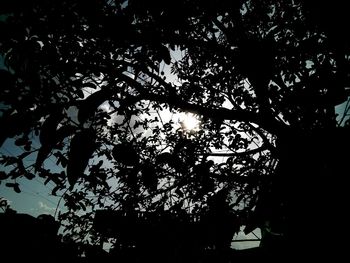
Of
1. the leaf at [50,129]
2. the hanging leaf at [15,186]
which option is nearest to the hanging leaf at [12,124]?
the leaf at [50,129]

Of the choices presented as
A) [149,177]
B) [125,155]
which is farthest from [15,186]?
[125,155]

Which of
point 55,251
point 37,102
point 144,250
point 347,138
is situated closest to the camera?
point 37,102

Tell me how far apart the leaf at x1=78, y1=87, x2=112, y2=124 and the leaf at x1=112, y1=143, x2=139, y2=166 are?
328 millimetres

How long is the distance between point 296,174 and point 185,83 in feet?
15.1

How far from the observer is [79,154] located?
2.56 feet

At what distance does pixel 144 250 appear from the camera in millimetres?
2908

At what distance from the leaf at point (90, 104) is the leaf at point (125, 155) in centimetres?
33

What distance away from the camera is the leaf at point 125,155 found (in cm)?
113

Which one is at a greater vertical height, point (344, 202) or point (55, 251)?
point (344, 202)

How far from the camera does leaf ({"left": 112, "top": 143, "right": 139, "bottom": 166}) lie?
1.13 metres

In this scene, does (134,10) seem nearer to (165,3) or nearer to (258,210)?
(165,3)

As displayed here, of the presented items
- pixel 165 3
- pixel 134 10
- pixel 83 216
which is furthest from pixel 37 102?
pixel 83 216

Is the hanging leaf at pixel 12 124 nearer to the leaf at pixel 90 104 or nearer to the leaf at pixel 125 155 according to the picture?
the leaf at pixel 90 104

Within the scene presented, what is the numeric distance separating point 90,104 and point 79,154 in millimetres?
206
